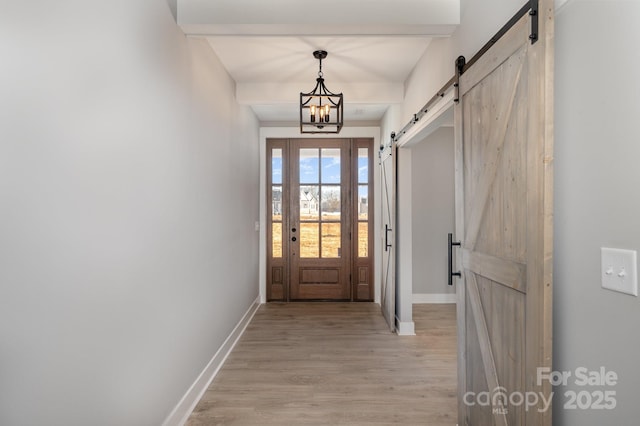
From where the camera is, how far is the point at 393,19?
226 centimetres

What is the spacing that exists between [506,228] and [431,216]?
12.7 ft

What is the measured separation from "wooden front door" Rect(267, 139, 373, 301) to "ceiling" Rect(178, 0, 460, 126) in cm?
70

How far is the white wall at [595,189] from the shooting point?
1.04 m

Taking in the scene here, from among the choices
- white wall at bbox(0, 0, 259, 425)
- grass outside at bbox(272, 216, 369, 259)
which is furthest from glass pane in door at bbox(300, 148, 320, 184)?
white wall at bbox(0, 0, 259, 425)

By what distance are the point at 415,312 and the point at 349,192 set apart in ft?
6.23

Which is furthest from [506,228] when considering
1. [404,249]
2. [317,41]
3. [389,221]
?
[389,221]

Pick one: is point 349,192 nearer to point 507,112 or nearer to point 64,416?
point 507,112

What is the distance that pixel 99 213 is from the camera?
1.45 m

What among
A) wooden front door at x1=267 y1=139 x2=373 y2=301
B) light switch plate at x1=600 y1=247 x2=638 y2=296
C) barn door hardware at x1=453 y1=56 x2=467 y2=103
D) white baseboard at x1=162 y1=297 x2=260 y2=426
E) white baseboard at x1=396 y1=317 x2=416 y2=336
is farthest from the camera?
wooden front door at x1=267 y1=139 x2=373 y2=301

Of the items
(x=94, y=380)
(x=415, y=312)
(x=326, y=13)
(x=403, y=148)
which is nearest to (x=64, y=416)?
(x=94, y=380)

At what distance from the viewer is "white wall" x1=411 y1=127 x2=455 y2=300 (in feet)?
17.3

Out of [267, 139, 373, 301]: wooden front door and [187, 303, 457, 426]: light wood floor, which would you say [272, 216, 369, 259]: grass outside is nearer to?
[267, 139, 373, 301]: wooden front door

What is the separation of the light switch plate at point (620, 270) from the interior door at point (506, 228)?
0.54ft

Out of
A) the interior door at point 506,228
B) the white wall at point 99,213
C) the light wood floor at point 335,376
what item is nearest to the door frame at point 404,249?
the light wood floor at point 335,376
